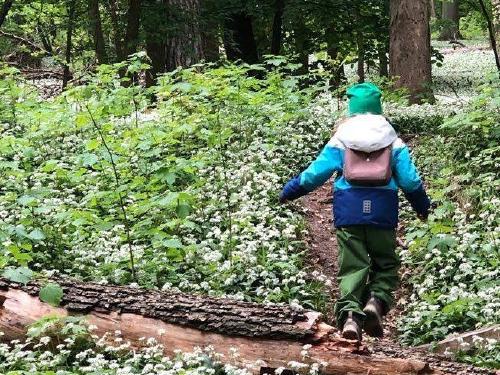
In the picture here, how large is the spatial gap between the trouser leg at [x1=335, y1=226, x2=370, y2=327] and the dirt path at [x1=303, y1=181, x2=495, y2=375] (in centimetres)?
37

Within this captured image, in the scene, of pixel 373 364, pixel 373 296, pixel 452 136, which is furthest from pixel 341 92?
pixel 373 364

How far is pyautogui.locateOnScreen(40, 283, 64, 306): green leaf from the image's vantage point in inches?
180

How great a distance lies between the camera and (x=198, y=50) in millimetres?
12789

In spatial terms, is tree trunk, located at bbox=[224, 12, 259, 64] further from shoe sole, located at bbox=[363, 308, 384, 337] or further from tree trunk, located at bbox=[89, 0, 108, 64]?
shoe sole, located at bbox=[363, 308, 384, 337]

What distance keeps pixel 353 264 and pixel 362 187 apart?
0.58m

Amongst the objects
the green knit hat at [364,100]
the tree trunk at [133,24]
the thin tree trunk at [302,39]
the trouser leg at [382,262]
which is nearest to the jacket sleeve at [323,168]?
the green knit hat at [364,100]

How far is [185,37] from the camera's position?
12539 mm

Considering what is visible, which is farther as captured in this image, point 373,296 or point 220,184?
point 220,184

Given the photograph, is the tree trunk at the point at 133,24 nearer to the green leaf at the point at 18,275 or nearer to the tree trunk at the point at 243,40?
the tree trunk at the point at 243,40

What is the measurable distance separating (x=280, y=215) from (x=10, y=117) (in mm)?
5260

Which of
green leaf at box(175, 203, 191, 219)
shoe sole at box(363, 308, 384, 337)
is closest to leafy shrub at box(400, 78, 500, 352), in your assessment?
shoe sole at box(363, 308, 384, 337)

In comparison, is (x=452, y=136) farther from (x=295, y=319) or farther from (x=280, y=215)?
(x=295, y=319)

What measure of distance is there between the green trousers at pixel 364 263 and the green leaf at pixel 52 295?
1.93 meters

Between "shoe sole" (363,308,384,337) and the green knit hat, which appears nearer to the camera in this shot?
"shoe sole" (363,308,384,337)
